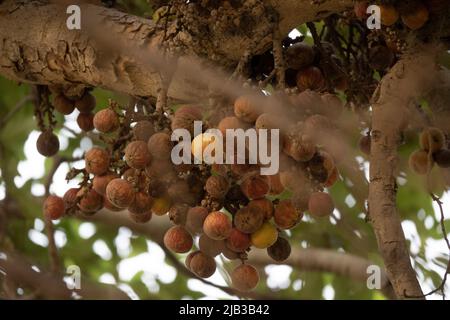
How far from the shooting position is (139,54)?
4.67ft

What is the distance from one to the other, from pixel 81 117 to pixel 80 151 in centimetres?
97

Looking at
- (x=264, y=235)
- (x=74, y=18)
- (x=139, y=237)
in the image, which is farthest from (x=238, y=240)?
(x=139, y=237)

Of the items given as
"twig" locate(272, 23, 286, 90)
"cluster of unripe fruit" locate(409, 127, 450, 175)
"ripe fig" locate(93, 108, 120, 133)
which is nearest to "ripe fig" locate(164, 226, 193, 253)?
"ripe fig" locate(93, 108, 120, 133)

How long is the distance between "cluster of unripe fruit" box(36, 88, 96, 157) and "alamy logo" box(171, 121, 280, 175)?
0.59 meters

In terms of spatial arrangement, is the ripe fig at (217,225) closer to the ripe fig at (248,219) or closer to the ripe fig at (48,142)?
the ripe fig at (248,219)

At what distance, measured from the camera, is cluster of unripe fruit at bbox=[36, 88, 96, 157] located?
66.6 inches

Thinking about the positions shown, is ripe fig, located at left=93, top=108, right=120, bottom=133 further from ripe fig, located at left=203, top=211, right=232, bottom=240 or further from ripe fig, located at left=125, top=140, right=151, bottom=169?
ripe fig, located at left=203, top=211, right=232, bottom=240

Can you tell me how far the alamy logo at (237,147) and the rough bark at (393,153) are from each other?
0.15 meters

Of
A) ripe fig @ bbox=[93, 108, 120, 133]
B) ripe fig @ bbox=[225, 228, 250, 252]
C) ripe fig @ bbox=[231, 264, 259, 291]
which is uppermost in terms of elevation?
ripe fig @ bbox=[93, 108, 120, 133]

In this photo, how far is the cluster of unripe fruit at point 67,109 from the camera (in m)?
1.69

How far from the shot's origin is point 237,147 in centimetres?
114
